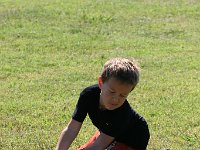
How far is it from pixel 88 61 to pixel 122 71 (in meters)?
5.27

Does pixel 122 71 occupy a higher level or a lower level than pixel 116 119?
higher

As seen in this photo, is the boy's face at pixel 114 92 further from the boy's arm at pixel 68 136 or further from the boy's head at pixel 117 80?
the boy's arm at pixel 68 136

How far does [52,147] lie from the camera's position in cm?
519

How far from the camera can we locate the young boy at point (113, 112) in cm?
373

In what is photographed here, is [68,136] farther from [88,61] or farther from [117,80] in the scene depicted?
[88,61]

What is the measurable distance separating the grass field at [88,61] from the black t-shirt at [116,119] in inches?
42.2

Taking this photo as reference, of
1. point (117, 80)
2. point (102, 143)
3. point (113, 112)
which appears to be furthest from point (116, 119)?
point (117, 80)

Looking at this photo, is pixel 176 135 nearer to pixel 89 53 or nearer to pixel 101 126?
pixel 101 126

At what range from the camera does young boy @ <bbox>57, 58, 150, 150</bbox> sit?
3729mm

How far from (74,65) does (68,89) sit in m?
1.47

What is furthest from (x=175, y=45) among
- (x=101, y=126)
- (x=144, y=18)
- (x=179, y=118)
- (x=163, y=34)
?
(x=101, y=126)

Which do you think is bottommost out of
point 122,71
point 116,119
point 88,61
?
point 88,61

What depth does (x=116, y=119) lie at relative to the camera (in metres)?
3.95

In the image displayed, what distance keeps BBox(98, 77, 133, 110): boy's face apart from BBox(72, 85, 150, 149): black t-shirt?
166 millimetres
